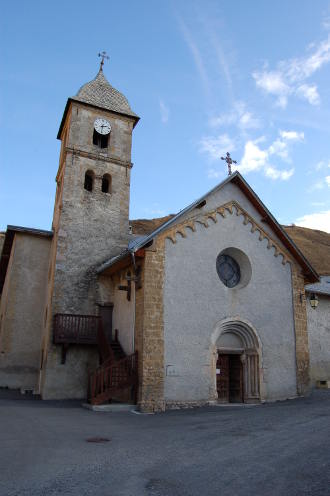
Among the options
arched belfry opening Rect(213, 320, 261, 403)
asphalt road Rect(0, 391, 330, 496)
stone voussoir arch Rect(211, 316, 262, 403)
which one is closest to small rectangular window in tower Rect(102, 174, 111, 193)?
stone voussoir arch Rect(211, 316, 262, 403)

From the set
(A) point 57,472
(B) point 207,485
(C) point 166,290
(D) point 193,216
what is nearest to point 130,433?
(A) point 57,472

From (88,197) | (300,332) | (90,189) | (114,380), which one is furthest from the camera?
(90,189)

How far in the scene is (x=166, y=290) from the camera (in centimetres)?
1500

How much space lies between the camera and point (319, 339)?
875 inches

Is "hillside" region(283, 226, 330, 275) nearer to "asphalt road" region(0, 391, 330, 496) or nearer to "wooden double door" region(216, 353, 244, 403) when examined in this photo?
"wooden double door" region(216, 353, 244, 403)

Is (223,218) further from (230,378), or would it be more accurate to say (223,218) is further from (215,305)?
(230,378)

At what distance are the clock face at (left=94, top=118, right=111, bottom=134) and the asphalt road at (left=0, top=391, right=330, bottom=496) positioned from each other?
14512 millimetres

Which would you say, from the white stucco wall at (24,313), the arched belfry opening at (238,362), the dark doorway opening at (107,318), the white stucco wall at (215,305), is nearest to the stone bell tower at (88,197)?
the dark doorway opening at (107,318)

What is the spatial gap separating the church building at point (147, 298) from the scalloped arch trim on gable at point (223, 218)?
0.15 ft

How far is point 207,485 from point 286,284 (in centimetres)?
1333

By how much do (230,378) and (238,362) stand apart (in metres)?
0.79

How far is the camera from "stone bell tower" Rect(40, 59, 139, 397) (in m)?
18.5

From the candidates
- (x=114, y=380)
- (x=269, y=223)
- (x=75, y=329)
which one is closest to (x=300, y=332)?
(x=269, y=223)

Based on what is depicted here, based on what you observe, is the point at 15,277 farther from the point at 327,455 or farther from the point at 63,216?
the point at 327,455
